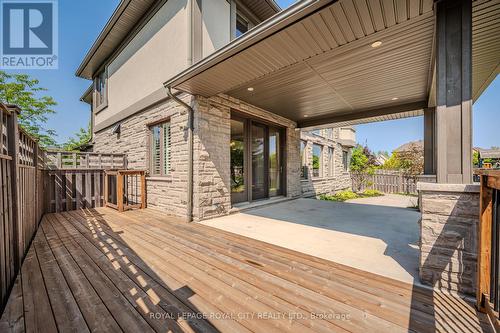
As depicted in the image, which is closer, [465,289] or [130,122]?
[465,289]

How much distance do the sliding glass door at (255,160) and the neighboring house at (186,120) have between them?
0.03m

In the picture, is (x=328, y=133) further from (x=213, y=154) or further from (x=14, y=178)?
(x=14, y=178)

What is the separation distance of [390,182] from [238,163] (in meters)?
9.68

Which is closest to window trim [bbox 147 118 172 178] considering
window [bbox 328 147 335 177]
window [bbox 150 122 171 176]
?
window [bbox 150 122 171 176]

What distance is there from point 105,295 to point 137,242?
136 centimetres

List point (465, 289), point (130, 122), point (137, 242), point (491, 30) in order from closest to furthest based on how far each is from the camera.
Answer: point (465, 289), point (491, 30), point (137, 242), point (130, 122)

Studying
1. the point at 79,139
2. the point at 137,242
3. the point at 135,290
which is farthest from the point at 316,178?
the point at 79,139

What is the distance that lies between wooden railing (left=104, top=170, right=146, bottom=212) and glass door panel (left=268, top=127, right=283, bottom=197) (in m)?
3.79

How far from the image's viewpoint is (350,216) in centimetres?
471

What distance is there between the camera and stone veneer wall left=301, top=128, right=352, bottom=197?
8.62m

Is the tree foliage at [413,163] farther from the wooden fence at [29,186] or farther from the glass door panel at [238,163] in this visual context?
the wooden fence at [29,186]

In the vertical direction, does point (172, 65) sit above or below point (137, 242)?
above

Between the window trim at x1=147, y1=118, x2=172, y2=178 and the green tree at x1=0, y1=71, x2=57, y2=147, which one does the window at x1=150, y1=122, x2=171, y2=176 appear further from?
the green tree at x1=0, y1=71, x2=57, y2=147

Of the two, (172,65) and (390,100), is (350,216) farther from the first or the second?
(172,65)
